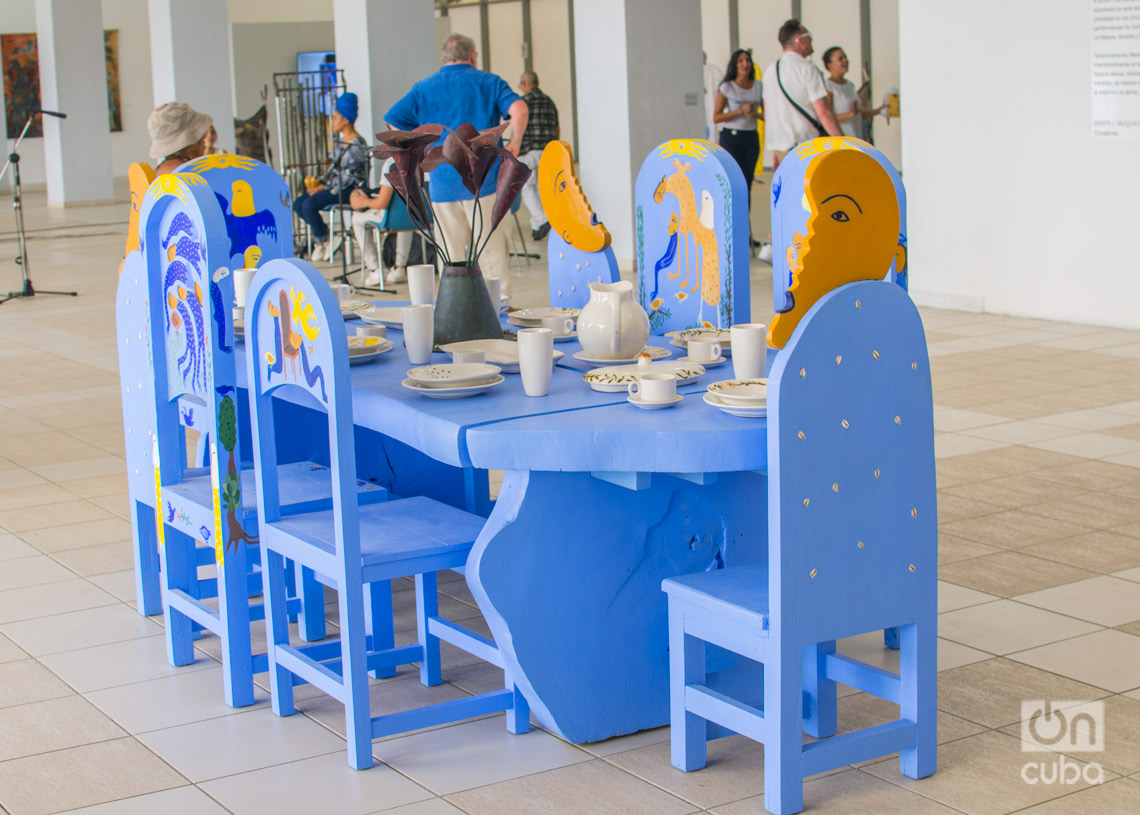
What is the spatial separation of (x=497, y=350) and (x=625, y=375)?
49 cm

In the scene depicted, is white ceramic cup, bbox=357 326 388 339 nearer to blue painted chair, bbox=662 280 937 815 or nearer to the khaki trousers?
blue painted chair, bbox=662 280 937 815

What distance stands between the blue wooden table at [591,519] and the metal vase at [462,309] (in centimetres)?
41

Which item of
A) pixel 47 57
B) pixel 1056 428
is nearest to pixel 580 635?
pixel 1056 428

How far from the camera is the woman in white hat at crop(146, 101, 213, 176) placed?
183 inches

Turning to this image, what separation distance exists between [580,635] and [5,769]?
115 cm

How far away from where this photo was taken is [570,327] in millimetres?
3502

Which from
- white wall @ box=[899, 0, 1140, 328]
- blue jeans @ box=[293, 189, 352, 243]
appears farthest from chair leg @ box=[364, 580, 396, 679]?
blue jeans @ box=[293, 189, 352, 243]

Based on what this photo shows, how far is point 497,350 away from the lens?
317 cm

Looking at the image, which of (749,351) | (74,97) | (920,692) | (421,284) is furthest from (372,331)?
(74,97)

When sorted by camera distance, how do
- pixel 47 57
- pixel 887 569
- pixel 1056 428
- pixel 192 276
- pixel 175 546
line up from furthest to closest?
pixel 47 57, pixel 1056 428, pixel 175 546, pixel 192 276, pixel 887 569

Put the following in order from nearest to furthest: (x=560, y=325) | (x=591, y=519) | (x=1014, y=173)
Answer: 1. (x=591, y=519)
2. (x=560, y=325)
3. (x=1014, y=173)

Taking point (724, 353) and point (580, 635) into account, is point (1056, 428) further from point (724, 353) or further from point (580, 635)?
point (580, 635)

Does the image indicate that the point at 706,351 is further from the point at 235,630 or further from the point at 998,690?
the point at 235,630

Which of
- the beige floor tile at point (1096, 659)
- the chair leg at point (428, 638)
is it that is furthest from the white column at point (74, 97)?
the beige floor tile at point (1096, 659)
